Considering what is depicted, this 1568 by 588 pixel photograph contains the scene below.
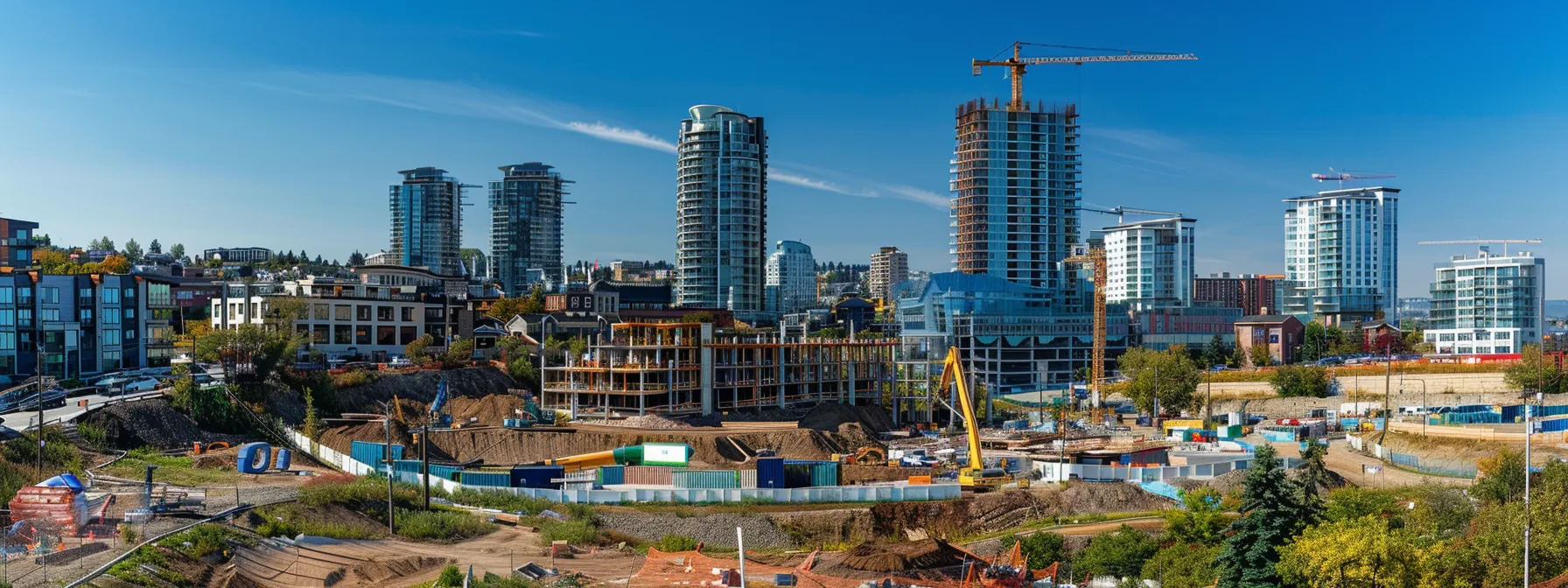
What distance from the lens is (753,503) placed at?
48.0 m

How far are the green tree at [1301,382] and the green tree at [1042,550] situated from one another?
217ft

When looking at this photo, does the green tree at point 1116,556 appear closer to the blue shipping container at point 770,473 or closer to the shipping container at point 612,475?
the blue shipping container at point 770,473

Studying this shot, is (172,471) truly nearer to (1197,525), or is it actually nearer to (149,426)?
(149,426)

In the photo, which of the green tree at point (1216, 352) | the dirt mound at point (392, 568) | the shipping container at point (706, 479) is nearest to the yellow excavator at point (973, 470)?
the shipping container at point (706, 479)

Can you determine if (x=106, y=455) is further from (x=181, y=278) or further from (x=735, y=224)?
(x=735, y=224)

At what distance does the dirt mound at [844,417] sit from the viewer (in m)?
74.6

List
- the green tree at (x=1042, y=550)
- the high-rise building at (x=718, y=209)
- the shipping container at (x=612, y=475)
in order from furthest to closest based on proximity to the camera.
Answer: the high-rise building at (x=718, y=209) < the shipping container at (x=612, y=475) < the green tree at (x=1042, y=550)

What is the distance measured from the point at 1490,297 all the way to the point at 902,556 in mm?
133729

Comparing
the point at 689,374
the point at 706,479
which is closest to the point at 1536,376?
the point at 689,374

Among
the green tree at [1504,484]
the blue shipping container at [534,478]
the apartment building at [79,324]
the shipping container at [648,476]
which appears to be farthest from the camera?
the apartment building at [79,324]

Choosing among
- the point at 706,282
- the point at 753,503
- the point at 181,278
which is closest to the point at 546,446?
the point at 753,503

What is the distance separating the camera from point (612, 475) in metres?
51.7

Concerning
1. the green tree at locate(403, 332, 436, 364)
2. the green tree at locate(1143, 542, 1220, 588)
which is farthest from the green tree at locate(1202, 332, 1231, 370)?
the green tree at locate(1143, 542, 1220, 588)

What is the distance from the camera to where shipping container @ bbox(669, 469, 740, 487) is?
1961 inches
